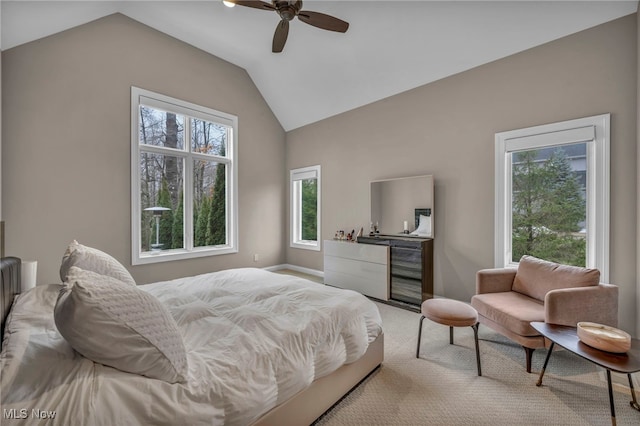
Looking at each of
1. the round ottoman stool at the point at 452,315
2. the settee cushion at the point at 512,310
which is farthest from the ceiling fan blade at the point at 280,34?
the settee cushion at the point at 512,310

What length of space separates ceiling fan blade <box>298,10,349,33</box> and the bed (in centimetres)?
234

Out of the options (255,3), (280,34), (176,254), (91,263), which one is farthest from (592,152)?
(176,254)

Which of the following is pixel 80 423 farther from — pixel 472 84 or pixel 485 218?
pixel 472 84

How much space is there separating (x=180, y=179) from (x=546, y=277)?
189 inches

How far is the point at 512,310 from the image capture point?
7.54 ft

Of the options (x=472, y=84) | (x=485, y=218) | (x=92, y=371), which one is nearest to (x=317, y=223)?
(x=485, y=218)

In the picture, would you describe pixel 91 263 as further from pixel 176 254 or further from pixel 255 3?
pixel 176 254

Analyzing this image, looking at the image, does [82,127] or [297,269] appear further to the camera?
[297,269]

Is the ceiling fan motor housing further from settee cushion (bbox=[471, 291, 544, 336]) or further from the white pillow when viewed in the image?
settee cushion (bbox=[471, 291, 544, 336])

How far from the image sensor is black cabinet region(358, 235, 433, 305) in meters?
3.52

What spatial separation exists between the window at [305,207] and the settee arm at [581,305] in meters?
3.71

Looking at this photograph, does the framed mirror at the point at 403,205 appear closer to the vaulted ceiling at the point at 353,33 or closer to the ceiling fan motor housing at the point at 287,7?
the vaulted ceiling at the point at 353,33

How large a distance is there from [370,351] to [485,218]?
2286 millimetres

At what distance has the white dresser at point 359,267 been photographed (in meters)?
3.84
